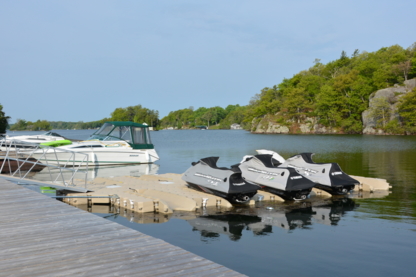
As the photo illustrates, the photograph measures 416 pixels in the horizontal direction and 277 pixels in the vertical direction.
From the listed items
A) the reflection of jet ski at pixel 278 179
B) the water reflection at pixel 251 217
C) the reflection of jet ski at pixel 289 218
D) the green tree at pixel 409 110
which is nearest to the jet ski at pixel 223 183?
the water reflection at pixel 251 217

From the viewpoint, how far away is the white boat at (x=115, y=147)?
832 inches

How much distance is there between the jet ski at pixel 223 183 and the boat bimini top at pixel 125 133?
12.6 m

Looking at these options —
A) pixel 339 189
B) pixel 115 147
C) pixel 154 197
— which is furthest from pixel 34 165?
pixel 339 189

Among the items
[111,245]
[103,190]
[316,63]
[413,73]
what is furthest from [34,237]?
[316,63]

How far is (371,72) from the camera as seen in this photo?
76938 mm

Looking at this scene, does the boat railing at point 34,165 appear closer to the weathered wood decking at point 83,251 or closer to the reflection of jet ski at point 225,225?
the reflection of jet ski at point 225,225

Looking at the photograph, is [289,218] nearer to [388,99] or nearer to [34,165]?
[34,165]

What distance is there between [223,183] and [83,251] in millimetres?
6201

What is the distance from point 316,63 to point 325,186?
98.8 metres

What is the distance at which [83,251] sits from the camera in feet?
14.4

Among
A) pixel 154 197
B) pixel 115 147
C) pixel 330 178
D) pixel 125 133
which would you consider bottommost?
pixel 154 197

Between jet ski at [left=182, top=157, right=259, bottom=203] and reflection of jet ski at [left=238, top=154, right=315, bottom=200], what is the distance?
109 cm

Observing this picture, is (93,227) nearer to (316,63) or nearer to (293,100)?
(293,100)

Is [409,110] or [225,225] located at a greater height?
[409,110]
